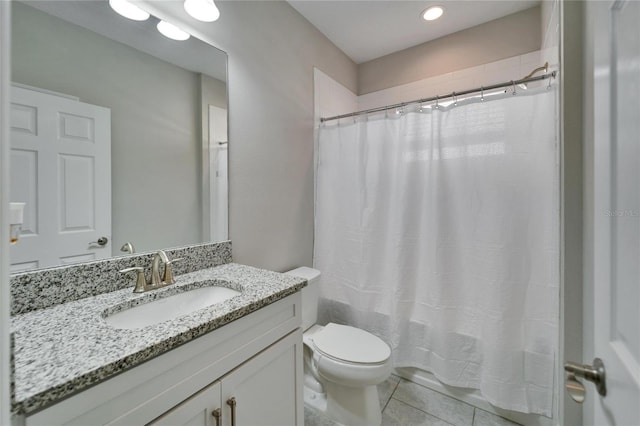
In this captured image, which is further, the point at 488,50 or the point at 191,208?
the point at 488,50

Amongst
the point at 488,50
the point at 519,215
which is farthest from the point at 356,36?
the point at 519,215

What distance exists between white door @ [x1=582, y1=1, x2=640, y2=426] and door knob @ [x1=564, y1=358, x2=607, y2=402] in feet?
0.05

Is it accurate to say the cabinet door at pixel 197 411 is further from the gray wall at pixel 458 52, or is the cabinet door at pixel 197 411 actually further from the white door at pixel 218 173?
the gray wall at pixel 458 52

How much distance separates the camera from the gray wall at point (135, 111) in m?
0.88

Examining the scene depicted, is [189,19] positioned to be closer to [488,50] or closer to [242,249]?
[242,249]

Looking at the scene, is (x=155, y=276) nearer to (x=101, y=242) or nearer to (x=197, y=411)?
(x=101, y=242)

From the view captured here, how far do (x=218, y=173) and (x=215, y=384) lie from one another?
0.98 m

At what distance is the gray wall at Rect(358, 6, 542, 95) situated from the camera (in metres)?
1.83

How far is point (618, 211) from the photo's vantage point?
470 mm

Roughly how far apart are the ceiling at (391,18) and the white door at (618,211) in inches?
62.2

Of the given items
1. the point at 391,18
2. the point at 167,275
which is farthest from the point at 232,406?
the point at 391,18

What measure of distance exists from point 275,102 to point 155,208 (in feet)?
3.20

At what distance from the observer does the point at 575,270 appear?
96 cm

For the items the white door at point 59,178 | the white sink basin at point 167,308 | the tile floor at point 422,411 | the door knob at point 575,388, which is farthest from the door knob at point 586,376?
the white door at point 59,178
